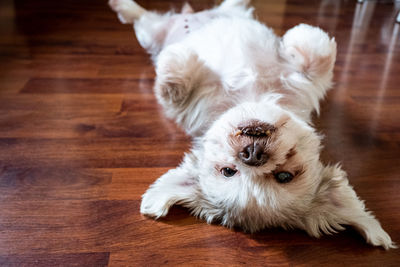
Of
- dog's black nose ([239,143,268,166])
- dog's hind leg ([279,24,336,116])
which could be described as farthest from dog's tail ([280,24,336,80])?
dog's black nose ([239,143,268,166])

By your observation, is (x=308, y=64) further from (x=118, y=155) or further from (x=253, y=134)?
(x=118, y=155)

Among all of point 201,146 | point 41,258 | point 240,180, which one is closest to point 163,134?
point 201,146

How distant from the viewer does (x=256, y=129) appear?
107 cm

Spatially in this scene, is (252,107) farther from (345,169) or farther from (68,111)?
(68,111)

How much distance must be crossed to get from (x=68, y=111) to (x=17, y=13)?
74.6 inches

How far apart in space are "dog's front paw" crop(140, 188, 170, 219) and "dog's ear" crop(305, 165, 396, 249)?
47cm

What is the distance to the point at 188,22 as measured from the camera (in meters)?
2.07

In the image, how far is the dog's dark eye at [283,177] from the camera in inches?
42.1

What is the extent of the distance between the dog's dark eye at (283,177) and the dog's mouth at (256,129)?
129 millimetres

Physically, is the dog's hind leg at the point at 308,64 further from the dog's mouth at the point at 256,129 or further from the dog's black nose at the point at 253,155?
the dog's black nose at the point at 253,155

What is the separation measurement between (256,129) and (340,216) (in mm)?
387

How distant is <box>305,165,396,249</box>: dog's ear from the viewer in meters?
1.08

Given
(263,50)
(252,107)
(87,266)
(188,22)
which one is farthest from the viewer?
(188,22)

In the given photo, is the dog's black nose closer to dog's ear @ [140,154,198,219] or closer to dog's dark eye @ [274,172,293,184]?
dog's dark eye @ [274,172,293,184]
